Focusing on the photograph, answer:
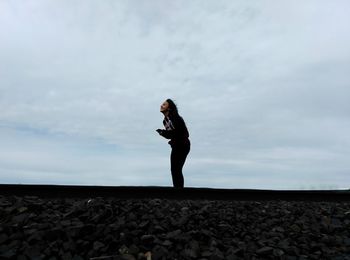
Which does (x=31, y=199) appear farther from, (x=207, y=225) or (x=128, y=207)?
(x=207, y=225)

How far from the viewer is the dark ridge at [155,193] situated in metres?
7.86

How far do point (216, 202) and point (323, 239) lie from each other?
6.18ft

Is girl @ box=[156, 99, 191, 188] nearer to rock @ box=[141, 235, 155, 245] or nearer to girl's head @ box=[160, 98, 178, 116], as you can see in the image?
girl's head @ box=[160, 98, 178, 116]

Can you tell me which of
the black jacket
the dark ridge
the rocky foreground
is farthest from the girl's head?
the rocky foreground

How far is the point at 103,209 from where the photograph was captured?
6402mm

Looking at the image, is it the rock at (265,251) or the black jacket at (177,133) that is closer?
the rock at (265,251)

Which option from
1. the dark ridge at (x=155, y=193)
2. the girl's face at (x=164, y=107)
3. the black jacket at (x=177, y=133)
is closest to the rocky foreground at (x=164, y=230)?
the dark ridge at (x=155, y=193)

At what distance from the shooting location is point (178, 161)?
952 centimetres

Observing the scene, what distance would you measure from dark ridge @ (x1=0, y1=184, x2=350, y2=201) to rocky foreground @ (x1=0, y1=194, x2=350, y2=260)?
2.76 feet

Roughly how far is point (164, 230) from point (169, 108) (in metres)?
4.14

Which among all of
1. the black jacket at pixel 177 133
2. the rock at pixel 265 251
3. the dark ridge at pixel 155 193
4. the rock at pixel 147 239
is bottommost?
the rock at pixel 265 251

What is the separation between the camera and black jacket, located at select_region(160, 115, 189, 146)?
951cm

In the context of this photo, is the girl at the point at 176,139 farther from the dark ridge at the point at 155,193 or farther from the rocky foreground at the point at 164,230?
the rocky foreground at the point at 164,230

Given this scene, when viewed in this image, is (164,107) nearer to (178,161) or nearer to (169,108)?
(169,108)
